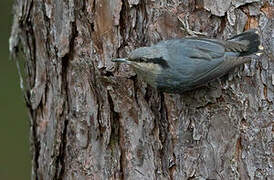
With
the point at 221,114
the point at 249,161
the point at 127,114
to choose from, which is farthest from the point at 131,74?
the point at 249,161

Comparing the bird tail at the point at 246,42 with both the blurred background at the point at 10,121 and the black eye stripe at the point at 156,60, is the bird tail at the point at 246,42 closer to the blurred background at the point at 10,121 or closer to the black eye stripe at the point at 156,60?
the black eye stripe at the point at 156,60

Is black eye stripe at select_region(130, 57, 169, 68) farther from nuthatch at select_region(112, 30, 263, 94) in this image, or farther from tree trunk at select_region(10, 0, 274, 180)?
tree trunk at select_region(10, 0, 274, 180)

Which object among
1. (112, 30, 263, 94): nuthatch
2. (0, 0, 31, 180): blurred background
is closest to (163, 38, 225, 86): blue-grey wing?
(112, 30, 263, 94): nuthatch

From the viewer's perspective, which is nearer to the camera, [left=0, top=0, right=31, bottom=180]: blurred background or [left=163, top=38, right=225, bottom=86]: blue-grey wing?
[left=163, top=38, right=225, bottom=86]: blue-grey wing

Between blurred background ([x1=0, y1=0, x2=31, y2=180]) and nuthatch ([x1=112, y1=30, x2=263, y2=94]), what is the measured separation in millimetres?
2529

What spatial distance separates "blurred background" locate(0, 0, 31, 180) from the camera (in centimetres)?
469

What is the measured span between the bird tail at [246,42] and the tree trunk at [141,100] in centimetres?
4

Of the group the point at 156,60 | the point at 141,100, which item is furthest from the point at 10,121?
the point at 156,60

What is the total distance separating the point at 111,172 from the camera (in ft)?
8.43

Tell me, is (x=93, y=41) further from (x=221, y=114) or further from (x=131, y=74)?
(x=221, y=114)

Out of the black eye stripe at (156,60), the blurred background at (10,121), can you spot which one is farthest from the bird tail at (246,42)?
the blurred background at (10,121)

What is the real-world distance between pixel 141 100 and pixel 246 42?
487 millimetres

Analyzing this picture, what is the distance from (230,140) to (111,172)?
557mm

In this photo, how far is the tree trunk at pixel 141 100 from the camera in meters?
2.29
